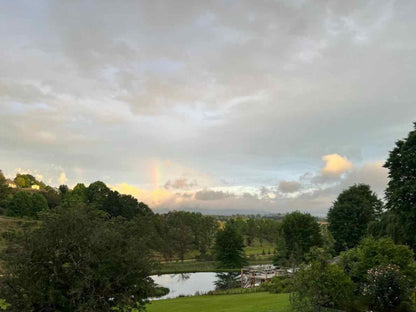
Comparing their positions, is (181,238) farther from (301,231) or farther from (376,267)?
(376,267)

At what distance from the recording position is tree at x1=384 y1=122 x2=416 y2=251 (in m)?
27.4

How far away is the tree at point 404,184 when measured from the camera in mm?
27359

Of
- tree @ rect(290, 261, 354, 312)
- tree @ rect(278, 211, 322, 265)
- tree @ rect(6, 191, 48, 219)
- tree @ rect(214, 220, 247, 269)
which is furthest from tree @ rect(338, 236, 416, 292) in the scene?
tree @ rect(6, 191, 48, 219)

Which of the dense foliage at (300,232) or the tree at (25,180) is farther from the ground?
the tree at (25,180)

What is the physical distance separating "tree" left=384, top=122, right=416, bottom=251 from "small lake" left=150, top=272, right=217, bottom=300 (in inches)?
832

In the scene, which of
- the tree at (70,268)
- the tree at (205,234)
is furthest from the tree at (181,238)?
the tree at (70,268)

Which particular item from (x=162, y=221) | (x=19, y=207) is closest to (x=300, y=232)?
(x=162, y=221)

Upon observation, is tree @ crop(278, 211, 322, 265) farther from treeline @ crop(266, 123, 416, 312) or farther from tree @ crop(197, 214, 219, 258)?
tree @ crop(197, 214, 219, 258)

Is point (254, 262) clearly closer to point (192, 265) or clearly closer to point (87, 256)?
point (192, 265)

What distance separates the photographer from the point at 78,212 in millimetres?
12906

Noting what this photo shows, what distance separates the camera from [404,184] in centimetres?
2764

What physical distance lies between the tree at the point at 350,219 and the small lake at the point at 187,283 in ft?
63.6

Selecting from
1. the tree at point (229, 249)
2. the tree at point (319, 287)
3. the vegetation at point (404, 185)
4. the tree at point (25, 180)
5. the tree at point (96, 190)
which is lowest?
the tree at point (229, 249)

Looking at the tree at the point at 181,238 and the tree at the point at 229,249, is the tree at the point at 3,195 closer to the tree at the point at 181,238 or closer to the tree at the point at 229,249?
the tree at the point at 181,238
